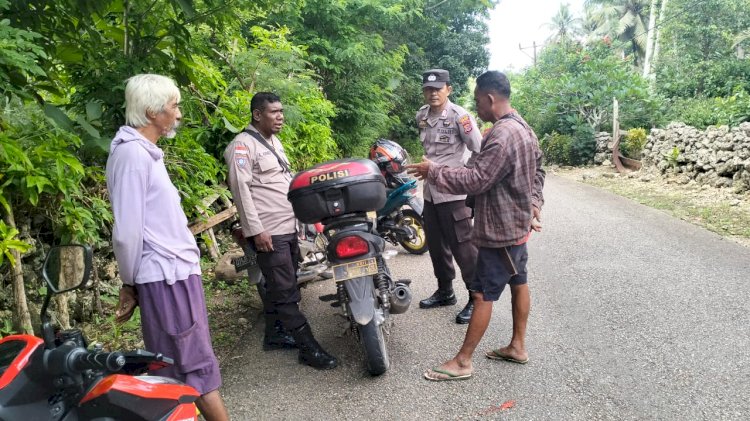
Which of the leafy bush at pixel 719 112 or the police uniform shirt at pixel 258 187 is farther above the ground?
the police uniform shirt at pixel 258 187

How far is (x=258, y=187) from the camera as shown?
12.3 feet

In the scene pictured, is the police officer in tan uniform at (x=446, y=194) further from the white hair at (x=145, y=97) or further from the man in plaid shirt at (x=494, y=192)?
the white hair at (x=145, y=97)

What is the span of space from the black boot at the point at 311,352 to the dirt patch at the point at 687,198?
546 cm

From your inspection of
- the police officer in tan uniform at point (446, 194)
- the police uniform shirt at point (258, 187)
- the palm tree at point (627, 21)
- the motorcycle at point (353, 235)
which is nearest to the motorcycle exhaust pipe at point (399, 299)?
the motorcycle at point (353, 235)

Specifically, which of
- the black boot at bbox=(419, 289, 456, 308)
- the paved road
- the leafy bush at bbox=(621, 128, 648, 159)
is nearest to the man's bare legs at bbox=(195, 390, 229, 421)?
the paved road

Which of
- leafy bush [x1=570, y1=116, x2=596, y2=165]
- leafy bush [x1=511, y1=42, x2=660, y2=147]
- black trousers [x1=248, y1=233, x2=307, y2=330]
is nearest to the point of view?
black trousers [x1=248, y1=233, x2=307, y2=330]

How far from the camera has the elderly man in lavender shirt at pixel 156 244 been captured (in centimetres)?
212

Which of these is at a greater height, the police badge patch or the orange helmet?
the police badge patch

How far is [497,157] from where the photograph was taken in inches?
126

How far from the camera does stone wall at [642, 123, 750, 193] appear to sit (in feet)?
30.7

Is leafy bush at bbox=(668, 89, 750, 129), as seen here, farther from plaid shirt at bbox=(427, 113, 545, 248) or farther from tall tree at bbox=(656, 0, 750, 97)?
plaid shirt at bbox=(427, 113, 545, 248)

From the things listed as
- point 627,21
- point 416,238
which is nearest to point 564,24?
point 627,21

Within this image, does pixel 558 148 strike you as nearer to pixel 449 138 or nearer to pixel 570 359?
pixel 449 138

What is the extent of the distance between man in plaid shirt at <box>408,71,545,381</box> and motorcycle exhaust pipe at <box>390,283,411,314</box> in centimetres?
46
